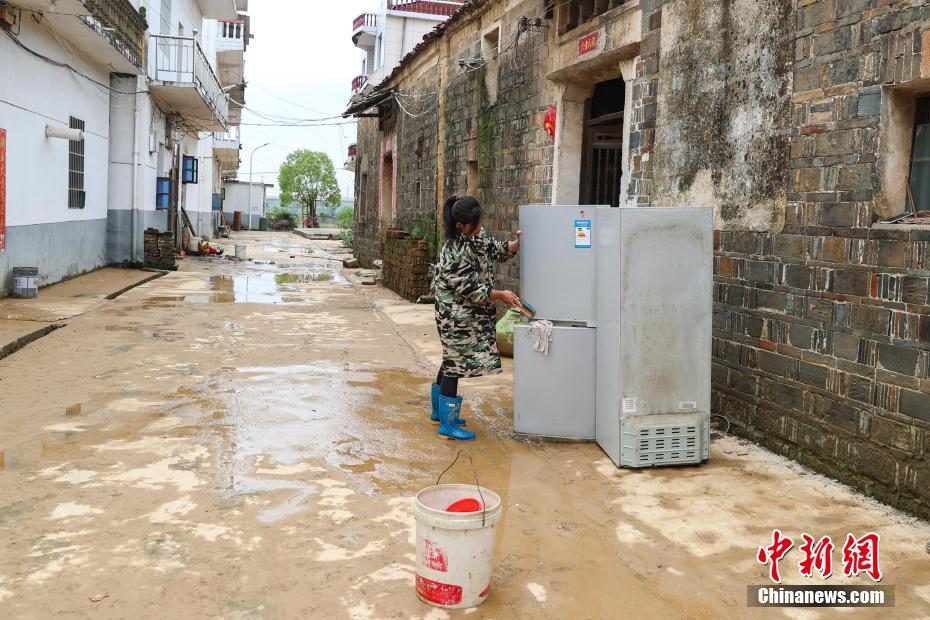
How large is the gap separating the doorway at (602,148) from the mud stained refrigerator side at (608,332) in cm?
433

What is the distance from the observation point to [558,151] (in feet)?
30.2

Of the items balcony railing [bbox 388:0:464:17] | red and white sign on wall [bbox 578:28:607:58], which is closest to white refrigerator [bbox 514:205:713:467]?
red and white sign on wall [bbox 578:28:607:58]

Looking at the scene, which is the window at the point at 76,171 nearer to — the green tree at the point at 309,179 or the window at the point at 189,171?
the window at the point at 189,171

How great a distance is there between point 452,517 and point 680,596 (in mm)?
1053

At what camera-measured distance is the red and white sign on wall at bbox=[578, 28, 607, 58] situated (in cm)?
812

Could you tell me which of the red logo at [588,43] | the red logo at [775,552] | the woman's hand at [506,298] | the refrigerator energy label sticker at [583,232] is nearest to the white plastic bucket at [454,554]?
the red logo at [775,552]

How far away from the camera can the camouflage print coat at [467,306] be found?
524cm

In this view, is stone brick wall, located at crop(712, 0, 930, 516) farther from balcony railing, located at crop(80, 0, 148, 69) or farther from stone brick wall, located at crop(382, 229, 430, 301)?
balcony railing, located at crop(80, 0, 148, 69)

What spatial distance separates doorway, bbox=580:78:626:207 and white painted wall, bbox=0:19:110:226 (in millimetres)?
7845

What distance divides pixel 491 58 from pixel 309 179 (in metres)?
44.4

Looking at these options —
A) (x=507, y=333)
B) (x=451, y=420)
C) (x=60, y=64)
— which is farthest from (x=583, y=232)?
(x=60, y=64)

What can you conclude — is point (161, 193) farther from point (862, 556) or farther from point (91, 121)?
point (862, 556)

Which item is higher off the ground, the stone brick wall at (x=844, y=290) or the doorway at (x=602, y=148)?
the doorway at (x=602, y=148)

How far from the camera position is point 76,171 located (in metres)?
14.4
